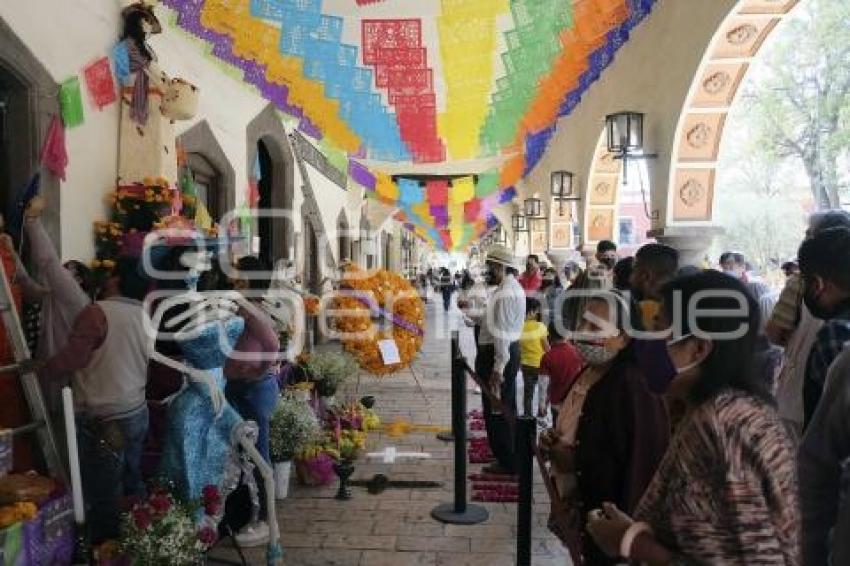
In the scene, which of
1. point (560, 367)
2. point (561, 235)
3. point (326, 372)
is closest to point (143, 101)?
point (326, 372)

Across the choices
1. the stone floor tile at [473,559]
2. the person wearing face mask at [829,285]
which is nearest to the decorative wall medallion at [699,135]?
the stone floor tile at [473,559]

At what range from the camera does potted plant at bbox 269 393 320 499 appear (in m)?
4.66

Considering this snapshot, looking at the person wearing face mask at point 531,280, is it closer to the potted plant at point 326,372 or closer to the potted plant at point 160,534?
the potted plant at point 326,372

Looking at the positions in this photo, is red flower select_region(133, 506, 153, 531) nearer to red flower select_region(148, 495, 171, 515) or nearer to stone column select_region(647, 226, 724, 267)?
red flower select_region(148, 495, 171, 515)

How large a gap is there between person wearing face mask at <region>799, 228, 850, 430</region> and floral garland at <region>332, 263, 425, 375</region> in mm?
4463

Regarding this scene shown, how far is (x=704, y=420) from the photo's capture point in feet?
5.40

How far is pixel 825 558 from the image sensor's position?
2012 mm

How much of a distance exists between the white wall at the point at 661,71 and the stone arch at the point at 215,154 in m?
4.49

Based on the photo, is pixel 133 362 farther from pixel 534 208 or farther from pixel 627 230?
pixel 627 230

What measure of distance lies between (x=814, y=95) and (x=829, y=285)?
1590 cm

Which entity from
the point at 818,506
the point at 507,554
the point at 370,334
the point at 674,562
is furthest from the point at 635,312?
the point at 370,334

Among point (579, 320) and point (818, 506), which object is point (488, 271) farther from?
point (818, 506)

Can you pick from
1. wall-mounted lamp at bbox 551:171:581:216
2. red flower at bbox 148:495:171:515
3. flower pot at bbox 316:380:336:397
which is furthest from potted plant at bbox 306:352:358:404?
wall-mounted lamp at bbox 551:171:581:216

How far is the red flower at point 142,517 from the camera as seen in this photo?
115 inches
